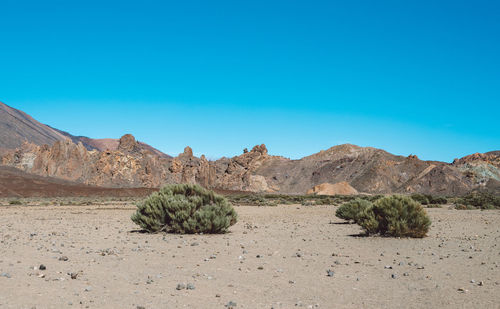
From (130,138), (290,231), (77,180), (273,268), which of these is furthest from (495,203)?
(130,138)

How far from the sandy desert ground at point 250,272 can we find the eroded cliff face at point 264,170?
74011mm

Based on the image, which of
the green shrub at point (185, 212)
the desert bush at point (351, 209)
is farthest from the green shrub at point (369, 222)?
the desert bush at point (351, 209)

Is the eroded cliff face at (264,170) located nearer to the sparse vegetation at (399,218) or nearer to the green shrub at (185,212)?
the sparse vegetation at (399,218)

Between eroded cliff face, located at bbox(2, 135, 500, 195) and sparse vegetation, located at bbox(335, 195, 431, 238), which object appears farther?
eroded cliff face, located at bbox(2, 135, 500, 195)

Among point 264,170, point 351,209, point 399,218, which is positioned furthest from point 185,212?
point 264,170

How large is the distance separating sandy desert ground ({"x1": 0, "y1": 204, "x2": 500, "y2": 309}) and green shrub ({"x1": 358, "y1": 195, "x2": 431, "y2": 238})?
52cm

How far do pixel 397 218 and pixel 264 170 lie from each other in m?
109

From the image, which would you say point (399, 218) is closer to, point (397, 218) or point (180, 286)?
point (397, 218)

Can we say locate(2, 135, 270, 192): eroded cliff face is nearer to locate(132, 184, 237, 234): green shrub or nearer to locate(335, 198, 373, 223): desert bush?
locate(335, 198, 373, 223): desert bush

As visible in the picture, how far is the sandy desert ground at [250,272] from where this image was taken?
6668mm

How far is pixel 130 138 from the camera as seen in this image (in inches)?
4852

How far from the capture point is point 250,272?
355 inches

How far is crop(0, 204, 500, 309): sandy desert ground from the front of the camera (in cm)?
667

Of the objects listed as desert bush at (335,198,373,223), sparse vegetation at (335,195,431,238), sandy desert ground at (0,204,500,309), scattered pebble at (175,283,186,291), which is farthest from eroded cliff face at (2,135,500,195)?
scattered pebble at (175,283,186,291)
